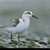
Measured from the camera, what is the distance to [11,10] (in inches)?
854

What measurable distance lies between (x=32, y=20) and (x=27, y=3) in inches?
278

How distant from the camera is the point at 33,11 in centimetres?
2122

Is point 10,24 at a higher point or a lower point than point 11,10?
lower

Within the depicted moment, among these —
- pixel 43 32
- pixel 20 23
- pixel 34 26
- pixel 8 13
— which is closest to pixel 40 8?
pixel 8 13

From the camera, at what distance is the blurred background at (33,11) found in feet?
50.9

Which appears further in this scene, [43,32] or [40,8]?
[40,8]

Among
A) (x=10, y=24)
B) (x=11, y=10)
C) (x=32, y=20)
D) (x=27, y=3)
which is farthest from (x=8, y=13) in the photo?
(x=10, y=24)

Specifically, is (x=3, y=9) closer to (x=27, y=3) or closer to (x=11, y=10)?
(x=11, y=10)

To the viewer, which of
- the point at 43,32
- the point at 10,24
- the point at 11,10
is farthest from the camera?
the point at 11,10

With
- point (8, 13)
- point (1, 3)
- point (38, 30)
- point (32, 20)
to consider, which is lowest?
point (38, 30)

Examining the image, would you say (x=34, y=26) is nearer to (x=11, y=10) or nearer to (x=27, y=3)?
(x=11, y=10)

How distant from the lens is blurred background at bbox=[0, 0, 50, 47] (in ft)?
50.9

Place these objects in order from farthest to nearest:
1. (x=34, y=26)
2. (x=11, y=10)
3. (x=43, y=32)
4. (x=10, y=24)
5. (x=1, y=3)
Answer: (x=1, y=3) < (x=11, y=10) < (x=34, y=26) < (x=43, y=32) < (x=10, y=24)

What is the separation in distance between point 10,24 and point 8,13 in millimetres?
11057
